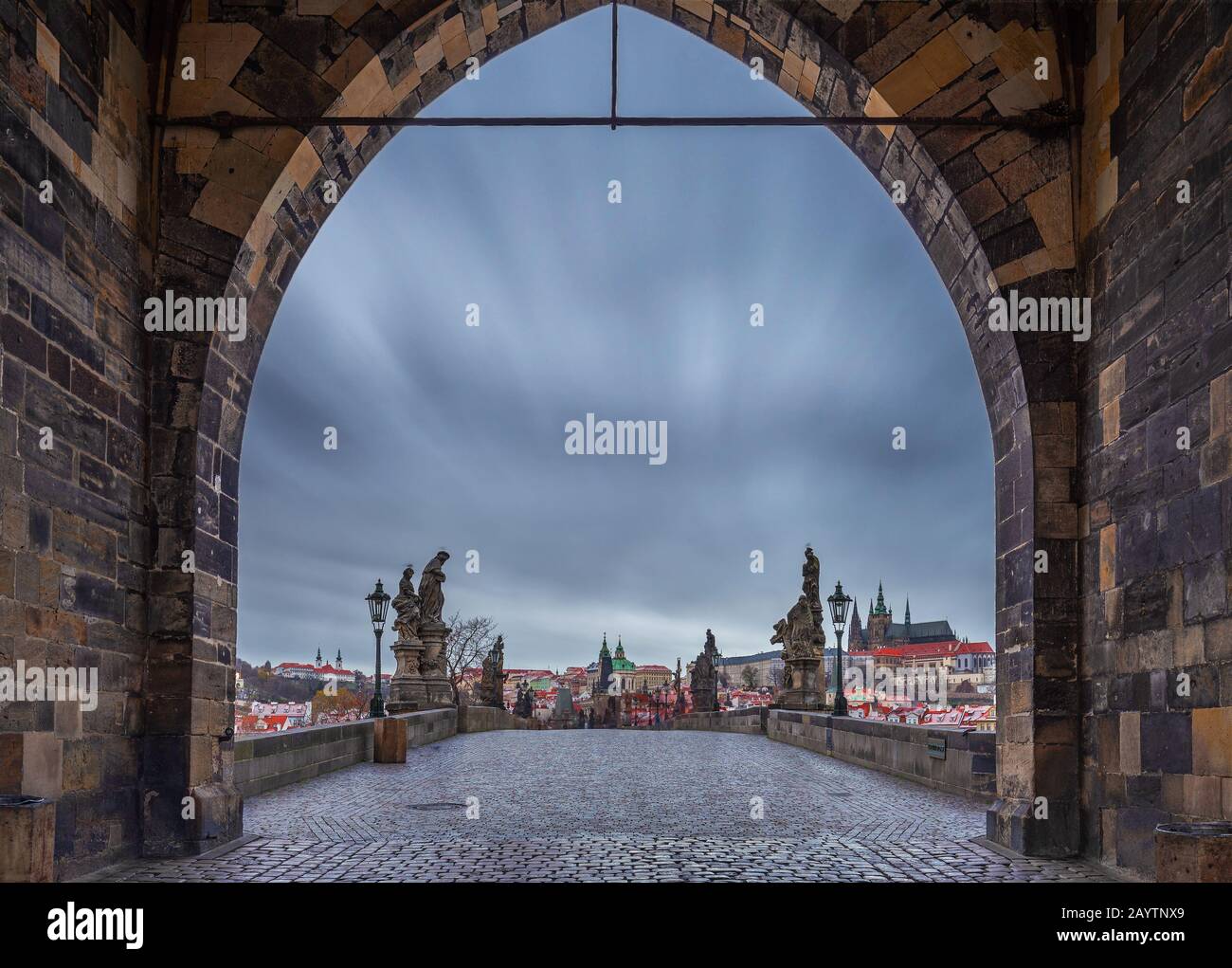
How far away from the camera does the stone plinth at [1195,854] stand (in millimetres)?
3920

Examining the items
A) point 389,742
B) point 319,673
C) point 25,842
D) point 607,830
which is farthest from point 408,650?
point 319,673

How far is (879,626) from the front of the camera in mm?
134375

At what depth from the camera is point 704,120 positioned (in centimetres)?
690

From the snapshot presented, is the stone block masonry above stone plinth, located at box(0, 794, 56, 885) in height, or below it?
below

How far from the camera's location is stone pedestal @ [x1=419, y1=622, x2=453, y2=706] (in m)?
22.2

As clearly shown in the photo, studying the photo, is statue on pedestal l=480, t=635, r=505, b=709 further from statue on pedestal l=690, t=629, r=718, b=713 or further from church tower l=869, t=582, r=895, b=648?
church tower l=869, t=582, r=895, b=648

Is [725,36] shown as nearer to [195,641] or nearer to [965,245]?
[965,245]

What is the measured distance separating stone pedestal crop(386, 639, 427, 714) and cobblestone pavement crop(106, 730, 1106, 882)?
28.6 feet

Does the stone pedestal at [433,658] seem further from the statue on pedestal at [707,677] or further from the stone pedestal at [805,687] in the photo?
the statue on pedestal at [707,677]

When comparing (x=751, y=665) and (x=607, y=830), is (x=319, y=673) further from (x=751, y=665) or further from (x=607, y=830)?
(x=607, y=830)

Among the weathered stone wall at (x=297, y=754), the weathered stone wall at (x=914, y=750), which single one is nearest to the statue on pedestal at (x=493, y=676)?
the weathered stone wall at (x=914, y=750)

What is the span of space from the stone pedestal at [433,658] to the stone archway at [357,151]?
50.5 ft

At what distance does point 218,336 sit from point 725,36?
4155 millimetres

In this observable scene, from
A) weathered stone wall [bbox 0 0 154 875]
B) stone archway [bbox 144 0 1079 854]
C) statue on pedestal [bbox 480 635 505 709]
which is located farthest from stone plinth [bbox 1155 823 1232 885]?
statue on pedestal [bbox 480 635 505 709]
